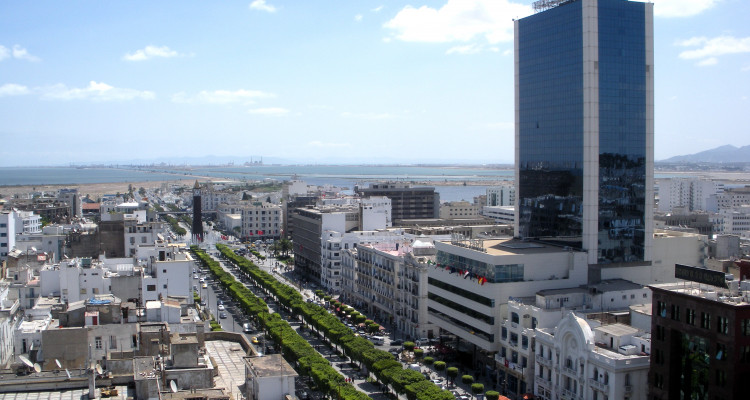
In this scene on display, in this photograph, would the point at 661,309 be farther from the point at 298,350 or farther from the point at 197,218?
the point at 197,218

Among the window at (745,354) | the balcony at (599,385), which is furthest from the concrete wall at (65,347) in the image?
the window at (745,354)

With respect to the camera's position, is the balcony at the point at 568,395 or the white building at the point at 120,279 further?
the white building at the point at 120,279

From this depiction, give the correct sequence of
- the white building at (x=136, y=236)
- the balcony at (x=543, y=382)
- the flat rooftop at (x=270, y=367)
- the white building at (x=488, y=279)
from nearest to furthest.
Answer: the flat rooftop at (x=270, y=367) < the balcony at (x=543, y=382) < the white building at (x=488, y=279) < the white building at (x=136, y=236)

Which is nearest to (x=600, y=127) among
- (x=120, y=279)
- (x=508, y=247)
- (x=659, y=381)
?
(x=508, y=247)

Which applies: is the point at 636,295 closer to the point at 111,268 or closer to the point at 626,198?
the point at 626,198

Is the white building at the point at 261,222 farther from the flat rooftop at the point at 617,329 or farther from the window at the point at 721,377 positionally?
the window at the point at 721,377

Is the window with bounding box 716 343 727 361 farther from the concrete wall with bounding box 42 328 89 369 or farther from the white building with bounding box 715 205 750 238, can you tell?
the white building with bounding box 715 205 750 238

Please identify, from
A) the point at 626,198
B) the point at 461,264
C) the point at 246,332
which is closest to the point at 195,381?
the point at 461,264

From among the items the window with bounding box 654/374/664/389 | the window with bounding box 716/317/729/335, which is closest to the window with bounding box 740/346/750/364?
the window with bounding box 716/317/729/335
